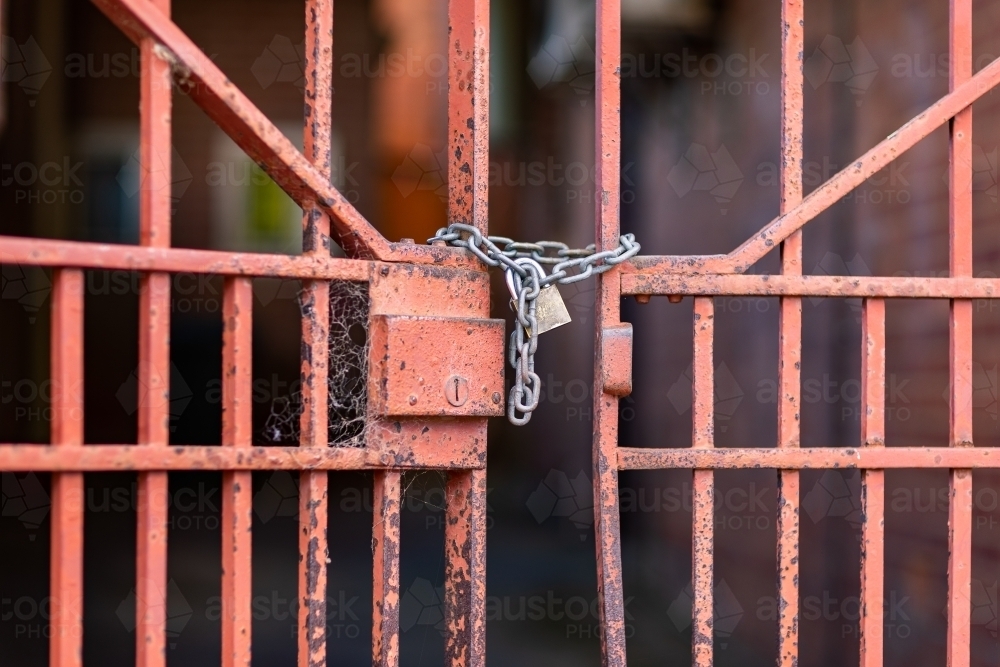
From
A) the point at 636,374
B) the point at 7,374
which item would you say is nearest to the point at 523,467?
the point at 636,374

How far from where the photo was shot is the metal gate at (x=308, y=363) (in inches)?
49.3

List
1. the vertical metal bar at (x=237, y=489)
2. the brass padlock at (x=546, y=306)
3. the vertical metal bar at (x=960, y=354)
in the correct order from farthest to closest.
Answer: the vertical metal bar at (x=960, y=354)
the brass padlock at (x=546, y=306)
the vertical metal bar at (x=237, y=489)

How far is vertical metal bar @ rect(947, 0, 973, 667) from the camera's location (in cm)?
158

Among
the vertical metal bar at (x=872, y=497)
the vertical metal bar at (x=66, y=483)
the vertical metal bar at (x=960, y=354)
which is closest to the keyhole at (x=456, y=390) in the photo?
the vertical metal bar at (x=66, y=483)

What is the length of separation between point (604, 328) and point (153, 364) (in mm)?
756

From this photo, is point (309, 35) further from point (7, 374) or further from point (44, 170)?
point (44, 170)

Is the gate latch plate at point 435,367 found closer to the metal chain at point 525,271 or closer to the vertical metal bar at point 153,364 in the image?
the metal chain at point 525,271

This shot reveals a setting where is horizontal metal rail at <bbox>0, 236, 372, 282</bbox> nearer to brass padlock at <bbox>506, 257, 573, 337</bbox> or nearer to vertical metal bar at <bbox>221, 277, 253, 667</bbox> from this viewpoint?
vertical metal bar at <bbox>221, 277, 253, 667</bbox>

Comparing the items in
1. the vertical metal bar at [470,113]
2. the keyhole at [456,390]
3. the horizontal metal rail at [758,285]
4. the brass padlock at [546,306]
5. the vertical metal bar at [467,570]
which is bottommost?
the vertical metal bar at [467,570]

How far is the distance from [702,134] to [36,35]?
5.19 m

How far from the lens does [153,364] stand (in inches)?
50.9

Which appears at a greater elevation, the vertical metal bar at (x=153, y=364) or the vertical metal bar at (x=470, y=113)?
the vertical metal bar at (x=470, y=113)

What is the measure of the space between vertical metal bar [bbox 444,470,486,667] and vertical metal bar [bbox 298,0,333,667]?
0.24m

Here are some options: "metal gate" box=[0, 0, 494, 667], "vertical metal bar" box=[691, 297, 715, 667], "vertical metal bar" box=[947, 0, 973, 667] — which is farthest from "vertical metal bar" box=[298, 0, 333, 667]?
"vertical metal bar" box=[947, 0, 973, 667]
